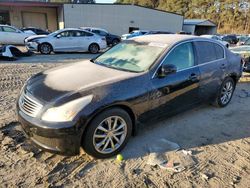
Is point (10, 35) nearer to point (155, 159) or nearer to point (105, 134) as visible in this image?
point (105, 134)

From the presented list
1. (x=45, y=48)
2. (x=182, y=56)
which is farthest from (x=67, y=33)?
(x=182, y=56)

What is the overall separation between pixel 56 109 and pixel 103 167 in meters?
0.98

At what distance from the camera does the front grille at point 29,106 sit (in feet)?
9.87

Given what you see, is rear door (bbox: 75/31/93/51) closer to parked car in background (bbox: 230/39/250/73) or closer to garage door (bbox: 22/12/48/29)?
parked car in background (bbox: 230/39/250/73)

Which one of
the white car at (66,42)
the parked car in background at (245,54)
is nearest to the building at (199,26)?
the white car at (66,42)

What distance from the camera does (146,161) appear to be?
11.0ft

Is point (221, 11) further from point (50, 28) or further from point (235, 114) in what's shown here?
point (235, 114)

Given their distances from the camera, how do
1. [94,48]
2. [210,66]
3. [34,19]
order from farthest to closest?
[34,19] < [94,48] < [210,66]

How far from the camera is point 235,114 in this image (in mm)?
5133

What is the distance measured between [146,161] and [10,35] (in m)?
15.5

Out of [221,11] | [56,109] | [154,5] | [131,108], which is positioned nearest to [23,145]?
[56,109]

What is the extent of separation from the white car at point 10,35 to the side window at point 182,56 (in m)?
14.7

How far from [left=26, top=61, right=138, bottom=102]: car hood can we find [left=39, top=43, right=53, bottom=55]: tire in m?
9.83

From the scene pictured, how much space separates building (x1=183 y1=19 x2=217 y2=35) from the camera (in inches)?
1583
